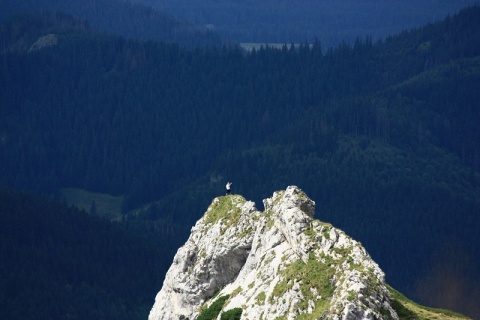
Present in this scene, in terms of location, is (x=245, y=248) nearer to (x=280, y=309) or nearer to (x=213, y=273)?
(x=213, y=273)

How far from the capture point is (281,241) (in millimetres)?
88625

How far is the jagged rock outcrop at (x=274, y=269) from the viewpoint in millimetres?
73188

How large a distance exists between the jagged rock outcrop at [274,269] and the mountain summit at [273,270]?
6 centimetres

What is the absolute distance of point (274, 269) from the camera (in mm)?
85562

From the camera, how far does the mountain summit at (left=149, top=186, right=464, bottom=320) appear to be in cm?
7331

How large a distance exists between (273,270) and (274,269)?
3.9 inches

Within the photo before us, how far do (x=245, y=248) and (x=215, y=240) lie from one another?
307cm

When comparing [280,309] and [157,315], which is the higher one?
[280,309]

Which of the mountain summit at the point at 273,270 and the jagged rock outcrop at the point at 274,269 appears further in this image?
the mountain summit at the point at 273,270

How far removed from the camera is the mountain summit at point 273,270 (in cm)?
7331

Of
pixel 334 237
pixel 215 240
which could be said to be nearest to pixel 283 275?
pixel 334 237

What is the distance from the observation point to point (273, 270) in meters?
85.6

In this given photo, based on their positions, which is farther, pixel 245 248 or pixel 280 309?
pixel 245 248

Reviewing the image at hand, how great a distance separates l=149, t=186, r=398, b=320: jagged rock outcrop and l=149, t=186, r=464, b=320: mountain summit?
60 mm
